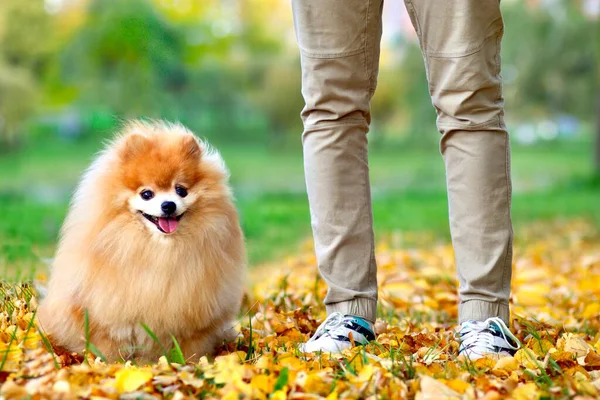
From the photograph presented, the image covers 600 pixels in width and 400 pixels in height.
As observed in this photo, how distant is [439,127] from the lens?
2.09 m

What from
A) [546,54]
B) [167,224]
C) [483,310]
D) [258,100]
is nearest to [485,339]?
[483,310]

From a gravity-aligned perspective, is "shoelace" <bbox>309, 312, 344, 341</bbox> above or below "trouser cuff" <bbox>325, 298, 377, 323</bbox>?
below

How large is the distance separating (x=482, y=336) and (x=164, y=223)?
954 millimetres

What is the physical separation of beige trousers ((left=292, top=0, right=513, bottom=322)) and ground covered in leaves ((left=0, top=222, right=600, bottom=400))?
0.23 m

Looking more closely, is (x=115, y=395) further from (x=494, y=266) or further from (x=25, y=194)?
(x=25, y=194)

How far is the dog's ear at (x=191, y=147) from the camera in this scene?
204cm

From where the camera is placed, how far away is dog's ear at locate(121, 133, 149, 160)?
2006mm

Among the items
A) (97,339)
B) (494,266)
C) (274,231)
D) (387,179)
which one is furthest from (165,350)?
(387,179)

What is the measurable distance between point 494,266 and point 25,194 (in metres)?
6.75

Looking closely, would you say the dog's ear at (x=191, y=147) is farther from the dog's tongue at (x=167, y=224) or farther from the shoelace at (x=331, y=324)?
the shoelace at (x=331, y=324)

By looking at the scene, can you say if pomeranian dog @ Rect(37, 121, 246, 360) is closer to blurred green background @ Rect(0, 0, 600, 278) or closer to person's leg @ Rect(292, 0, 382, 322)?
person's leg @ Rect(292, 0, 382, 322)

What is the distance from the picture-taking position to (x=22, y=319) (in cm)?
211

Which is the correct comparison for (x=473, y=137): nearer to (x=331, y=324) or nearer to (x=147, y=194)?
(x=331, y=324)

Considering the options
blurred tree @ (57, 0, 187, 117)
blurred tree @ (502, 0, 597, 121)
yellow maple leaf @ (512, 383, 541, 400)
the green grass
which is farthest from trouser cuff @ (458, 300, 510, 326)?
blurred tree @ (502, 0, 597, 121)
